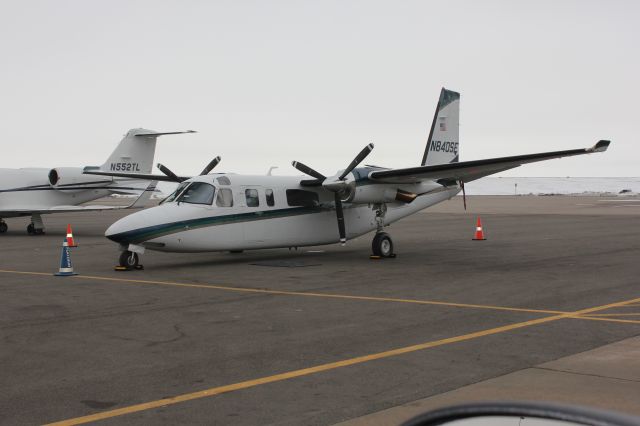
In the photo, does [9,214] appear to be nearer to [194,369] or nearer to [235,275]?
[235,275]

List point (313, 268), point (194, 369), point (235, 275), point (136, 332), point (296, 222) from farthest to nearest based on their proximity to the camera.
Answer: point (296, 222)
point (313, 268)
point (235, 275)
point (136, 332)
point (194, 369)

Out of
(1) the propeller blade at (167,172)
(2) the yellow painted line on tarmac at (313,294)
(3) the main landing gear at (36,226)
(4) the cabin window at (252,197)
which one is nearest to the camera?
(2) the yellow painted line on tarmac at (313,294)

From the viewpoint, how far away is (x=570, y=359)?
28.0ft

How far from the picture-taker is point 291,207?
21516mm

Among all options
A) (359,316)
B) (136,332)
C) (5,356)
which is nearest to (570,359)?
(359,316)

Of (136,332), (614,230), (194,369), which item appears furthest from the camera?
(614,230)

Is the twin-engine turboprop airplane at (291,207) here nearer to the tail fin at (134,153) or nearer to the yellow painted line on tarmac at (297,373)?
the yellow painted line on tarmac at (297,373)

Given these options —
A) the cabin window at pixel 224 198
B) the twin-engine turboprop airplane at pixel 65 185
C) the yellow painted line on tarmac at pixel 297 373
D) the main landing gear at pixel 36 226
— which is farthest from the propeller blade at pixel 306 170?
the main landing gear at pixel 36 226

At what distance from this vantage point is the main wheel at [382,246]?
21562 millimetres

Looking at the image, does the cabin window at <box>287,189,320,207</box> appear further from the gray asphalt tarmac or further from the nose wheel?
the nose wheel

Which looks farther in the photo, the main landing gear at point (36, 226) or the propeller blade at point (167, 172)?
the main landing gear at point (36, 226)

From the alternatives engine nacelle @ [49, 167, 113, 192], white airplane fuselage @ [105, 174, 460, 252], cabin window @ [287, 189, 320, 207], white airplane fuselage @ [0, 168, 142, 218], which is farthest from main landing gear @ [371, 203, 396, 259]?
engine nacelle @ [49, 167, 113, 192]

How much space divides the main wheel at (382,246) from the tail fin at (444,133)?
4.46 metres

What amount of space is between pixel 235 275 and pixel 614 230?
843 inches
